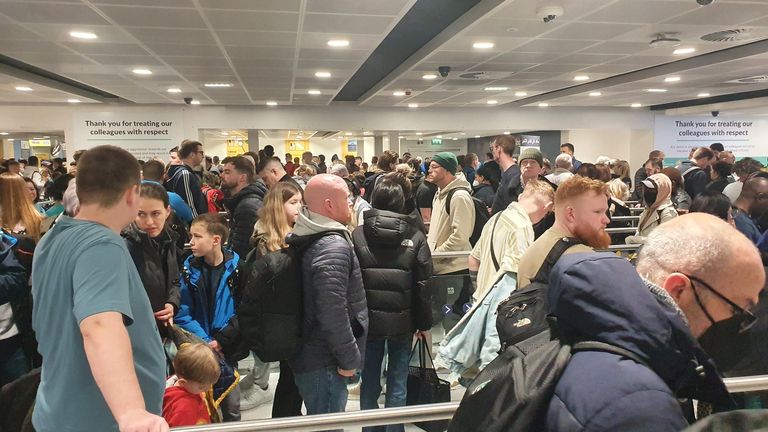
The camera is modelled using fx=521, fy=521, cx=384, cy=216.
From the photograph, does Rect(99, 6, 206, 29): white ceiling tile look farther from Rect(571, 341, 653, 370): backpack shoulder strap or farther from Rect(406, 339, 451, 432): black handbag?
Rect(571, 341, 653, 370): backpack shoulder strap

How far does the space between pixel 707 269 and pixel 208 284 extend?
2.56 m

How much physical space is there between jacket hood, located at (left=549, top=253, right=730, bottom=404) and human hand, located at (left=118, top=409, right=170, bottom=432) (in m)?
0.98

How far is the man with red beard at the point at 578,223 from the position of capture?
235cm

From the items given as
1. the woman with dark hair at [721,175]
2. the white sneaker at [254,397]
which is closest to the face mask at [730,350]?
the white sneaker at [254,397]

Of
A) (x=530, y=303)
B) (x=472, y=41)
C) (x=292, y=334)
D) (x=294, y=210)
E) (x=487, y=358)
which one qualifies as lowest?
(x=487, y=358)

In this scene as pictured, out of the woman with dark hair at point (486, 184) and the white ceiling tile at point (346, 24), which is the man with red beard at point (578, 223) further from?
the woman with dark hair at point (486, 184)

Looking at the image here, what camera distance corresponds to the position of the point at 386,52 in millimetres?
8500

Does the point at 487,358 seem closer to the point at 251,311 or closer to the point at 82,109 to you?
the point at 251,311

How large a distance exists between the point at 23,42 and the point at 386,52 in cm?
493

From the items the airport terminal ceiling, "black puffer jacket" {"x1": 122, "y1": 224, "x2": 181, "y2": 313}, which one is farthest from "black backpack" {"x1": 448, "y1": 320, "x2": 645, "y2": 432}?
the airport terminal ceiling

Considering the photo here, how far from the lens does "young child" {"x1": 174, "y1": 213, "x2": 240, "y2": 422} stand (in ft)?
9.61

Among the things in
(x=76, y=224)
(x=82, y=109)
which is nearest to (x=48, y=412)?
(x=76, y=224)

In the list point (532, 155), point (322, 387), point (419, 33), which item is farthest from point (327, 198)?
point (419, 33)

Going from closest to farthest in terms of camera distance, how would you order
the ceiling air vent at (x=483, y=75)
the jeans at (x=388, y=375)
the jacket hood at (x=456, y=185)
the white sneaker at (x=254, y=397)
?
the jeans at (x=388, y=375) → the white sneaker at (x=254, y=397) → the jacket hood at (x=456, y=185) → the ceiling air vent at (x=483, y=75)
